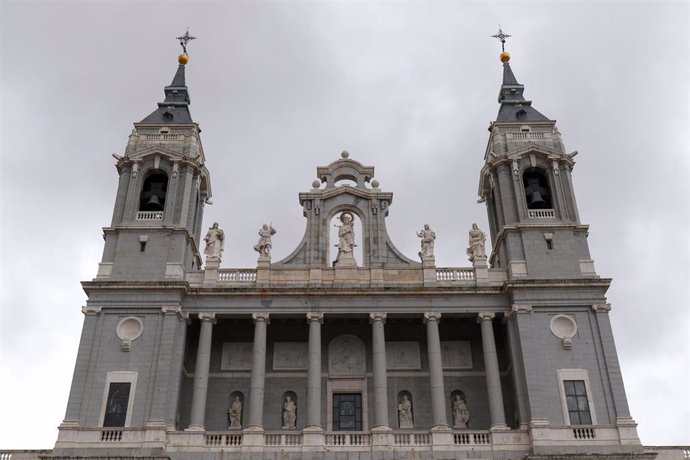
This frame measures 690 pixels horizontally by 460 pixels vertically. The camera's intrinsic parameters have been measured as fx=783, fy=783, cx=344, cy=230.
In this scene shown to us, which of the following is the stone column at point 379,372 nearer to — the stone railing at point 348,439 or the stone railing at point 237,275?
the stone railing at point 348,439

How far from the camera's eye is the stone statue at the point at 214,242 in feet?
118

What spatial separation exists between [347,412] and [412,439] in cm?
378

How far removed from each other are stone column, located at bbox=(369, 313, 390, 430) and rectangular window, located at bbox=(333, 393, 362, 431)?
1779 millimetres

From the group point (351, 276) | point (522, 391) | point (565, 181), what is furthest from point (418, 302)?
point (565, 181)

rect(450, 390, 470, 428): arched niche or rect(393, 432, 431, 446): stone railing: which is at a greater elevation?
rect(450, 390, 470, 428): arched niche

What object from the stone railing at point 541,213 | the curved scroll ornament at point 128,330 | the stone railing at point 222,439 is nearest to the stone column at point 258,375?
the stone railing at point 222,439

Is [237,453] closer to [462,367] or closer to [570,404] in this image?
[462,367]

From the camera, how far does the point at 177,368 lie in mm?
32250

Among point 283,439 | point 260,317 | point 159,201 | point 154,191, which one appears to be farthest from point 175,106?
point 283,439

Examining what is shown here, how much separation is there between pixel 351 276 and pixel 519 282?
737 centimetres

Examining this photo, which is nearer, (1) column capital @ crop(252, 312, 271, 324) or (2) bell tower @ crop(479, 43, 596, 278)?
(1) column capital @ crop(252, 312, 271, 324)

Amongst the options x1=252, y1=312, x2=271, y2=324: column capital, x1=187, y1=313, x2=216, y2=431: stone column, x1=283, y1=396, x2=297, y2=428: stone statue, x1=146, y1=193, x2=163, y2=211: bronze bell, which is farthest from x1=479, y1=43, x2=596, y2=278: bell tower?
x1=146, y1=193, x2=163, y2=211: bronze bell

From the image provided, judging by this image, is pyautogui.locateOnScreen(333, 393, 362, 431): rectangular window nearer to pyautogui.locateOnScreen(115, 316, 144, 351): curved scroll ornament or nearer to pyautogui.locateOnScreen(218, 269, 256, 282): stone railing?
pyautogui.locateOnScreen(218, 269, 256, 282): stone railing

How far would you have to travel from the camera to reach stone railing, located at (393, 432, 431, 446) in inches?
1212
